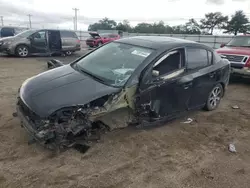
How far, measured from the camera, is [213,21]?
52.2 meters

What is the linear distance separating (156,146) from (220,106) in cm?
272

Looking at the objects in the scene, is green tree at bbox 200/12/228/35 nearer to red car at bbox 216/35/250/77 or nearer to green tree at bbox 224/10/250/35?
green tree at bbox 224/10/250/35

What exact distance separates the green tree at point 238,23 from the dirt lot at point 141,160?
150 ft

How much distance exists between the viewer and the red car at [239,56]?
285 inches

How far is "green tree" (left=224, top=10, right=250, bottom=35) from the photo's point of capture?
1732 inches

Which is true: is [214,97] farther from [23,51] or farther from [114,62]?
[23,51]

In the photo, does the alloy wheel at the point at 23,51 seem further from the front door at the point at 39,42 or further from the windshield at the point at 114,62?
the windshield at the point at 114,62

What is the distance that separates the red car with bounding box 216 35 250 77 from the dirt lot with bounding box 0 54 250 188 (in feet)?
10.7

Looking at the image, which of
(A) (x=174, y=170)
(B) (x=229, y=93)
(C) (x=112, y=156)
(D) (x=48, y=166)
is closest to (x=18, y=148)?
(D) (x=48, y=166)

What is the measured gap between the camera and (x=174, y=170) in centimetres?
307

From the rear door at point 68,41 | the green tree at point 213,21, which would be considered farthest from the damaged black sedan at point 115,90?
the green tree at point 213,21

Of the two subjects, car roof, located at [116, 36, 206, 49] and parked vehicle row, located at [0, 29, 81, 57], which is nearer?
car roof, located at [116, 36, 206, 49]

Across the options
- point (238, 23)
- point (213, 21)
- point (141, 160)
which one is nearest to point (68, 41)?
point (141, 160)

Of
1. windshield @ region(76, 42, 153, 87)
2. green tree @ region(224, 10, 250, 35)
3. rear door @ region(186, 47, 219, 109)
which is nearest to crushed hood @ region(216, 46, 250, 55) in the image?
rear door @ region(186, 47, 219, 109)
